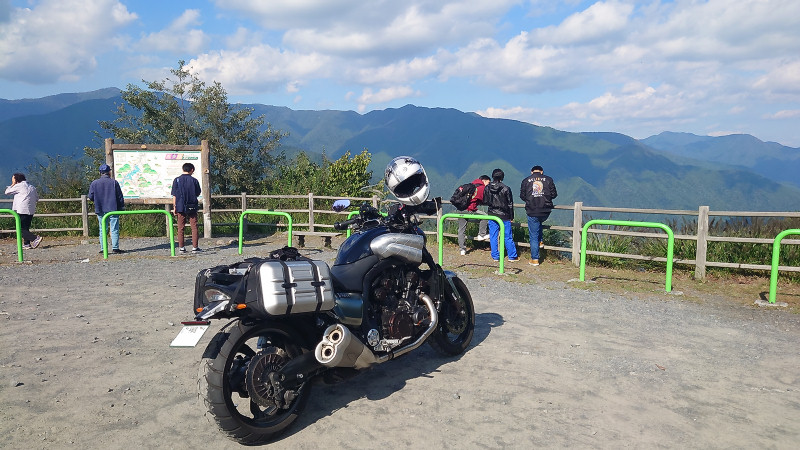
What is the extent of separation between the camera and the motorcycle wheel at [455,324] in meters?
4.98

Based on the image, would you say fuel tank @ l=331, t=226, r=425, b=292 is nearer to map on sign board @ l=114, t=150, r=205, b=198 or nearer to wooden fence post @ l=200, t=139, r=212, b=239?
wooden fence post @ l=200, t=139, r=212, b=239

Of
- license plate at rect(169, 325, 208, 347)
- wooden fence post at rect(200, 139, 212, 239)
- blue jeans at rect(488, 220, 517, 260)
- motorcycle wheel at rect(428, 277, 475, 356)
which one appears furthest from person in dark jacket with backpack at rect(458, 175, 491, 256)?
license plate at rect(169, 325, 208, 347)

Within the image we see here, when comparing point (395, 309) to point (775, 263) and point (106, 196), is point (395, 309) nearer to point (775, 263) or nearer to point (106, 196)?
point (775, 263)

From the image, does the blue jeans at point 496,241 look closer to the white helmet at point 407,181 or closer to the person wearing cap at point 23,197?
the white helmet at point 407,181

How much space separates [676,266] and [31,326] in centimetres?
934

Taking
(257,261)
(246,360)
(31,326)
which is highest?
(257,261)

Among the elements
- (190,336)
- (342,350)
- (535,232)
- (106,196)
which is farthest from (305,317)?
(106,196)

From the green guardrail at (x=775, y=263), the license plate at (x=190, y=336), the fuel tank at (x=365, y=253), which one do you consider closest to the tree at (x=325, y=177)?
the green guardrail at (x=775, y=263)

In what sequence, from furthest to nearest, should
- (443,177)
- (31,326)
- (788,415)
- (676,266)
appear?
(443,177), (676,266), (31,326), (788,415)

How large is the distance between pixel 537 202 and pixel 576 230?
89 centimetres

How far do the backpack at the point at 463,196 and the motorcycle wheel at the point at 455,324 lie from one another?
5949mm

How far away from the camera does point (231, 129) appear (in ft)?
76.9

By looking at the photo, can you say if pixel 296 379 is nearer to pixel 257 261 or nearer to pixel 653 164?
pixel 257 261

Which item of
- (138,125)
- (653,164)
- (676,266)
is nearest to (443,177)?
(653,164)
